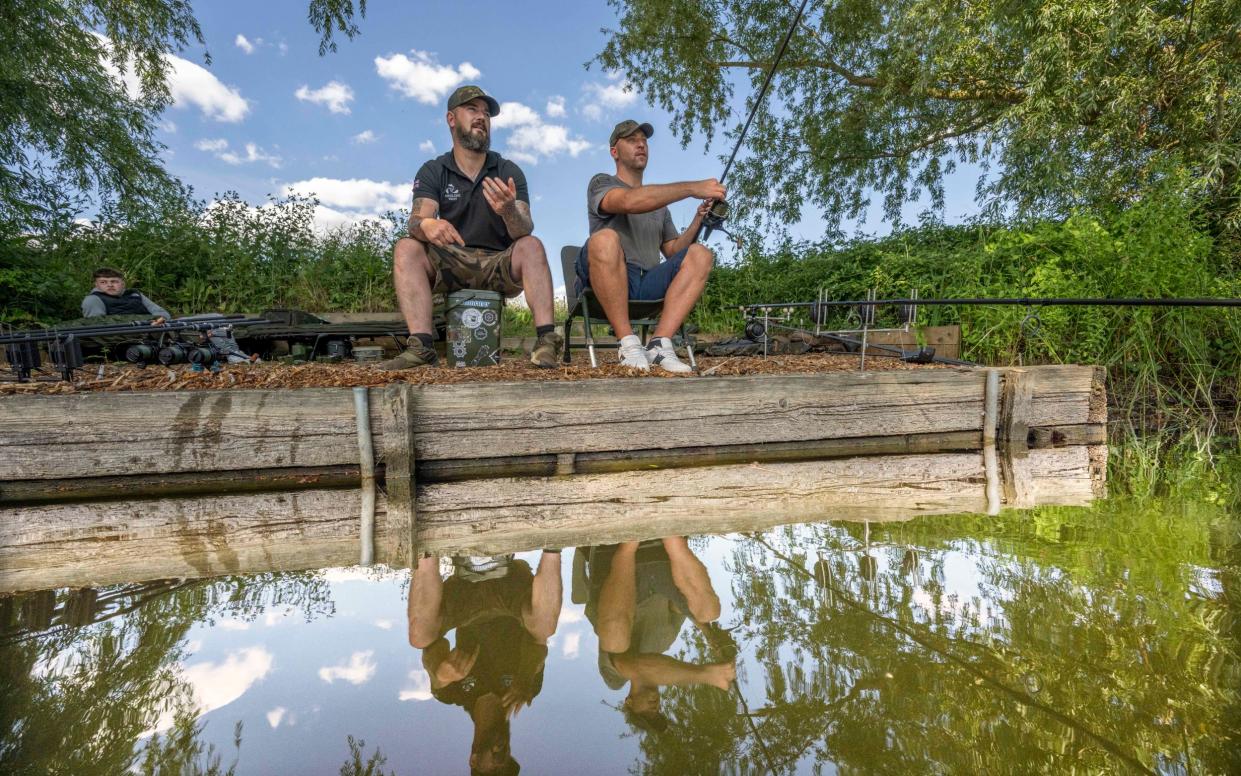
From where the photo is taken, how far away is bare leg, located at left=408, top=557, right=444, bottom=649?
1353 millimetres

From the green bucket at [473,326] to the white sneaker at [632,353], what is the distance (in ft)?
2.83

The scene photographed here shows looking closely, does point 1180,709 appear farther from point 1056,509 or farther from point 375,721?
point 1056,509

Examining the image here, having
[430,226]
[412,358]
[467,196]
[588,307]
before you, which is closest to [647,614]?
[430,226]

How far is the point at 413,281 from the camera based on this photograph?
386cm

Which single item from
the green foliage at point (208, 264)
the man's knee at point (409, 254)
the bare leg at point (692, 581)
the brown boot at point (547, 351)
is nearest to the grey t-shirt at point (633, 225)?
the brown boot at point (547, 351)

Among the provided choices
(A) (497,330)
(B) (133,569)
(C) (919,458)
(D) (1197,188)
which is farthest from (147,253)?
(D) (1197,188)

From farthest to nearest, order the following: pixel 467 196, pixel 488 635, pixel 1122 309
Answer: pixel 1122 309
pixel 467 196
pixel 488 635

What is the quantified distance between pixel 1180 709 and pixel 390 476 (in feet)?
8.66

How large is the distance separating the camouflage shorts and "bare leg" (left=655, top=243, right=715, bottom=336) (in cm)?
60

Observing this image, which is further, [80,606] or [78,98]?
[78,98]

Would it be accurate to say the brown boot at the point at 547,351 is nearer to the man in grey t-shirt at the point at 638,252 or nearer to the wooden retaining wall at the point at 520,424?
the man in grey t-shirt at the point at 638,252

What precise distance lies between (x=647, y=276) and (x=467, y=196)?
120 cm

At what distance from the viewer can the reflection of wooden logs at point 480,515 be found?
185 cm

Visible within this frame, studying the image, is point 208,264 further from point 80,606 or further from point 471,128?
point 80,606
